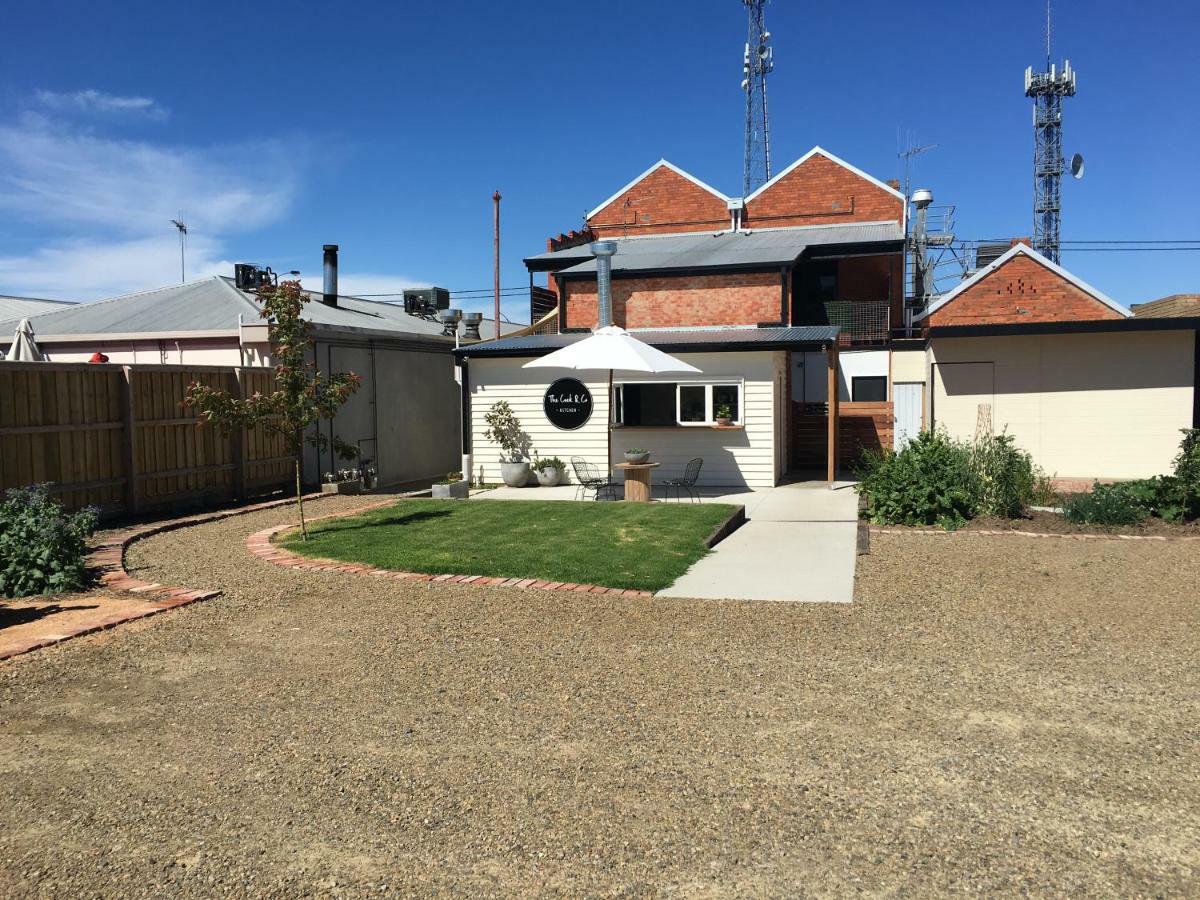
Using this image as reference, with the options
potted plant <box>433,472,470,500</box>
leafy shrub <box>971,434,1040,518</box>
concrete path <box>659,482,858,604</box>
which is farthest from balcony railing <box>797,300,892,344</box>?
potted plant <box>433,472,470,500</box>

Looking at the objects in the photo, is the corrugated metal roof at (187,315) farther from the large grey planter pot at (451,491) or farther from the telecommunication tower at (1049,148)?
the telecommunication tower at (1049,148)

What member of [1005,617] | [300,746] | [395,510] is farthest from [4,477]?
[1005,617]

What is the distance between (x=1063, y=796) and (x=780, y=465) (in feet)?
46.3

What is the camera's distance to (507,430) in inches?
691

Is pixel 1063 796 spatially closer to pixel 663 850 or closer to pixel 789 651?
pixel 663 850

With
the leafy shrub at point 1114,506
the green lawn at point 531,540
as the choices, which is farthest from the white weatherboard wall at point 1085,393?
the green lawn at point 531,540

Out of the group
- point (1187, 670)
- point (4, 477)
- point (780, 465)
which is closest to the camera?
point (1187, 670)

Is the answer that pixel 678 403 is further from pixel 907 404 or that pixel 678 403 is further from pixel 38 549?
pixel 38 549

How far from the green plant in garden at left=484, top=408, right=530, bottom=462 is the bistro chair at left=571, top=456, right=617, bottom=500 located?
3.52 feet

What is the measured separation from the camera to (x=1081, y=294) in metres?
27.8

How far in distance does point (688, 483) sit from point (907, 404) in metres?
8.35

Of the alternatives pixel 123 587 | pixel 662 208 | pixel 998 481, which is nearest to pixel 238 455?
pixel 123 587

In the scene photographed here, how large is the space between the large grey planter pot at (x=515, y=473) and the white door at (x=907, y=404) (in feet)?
29.4

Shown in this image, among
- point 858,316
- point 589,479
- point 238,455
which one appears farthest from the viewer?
point 858,316
